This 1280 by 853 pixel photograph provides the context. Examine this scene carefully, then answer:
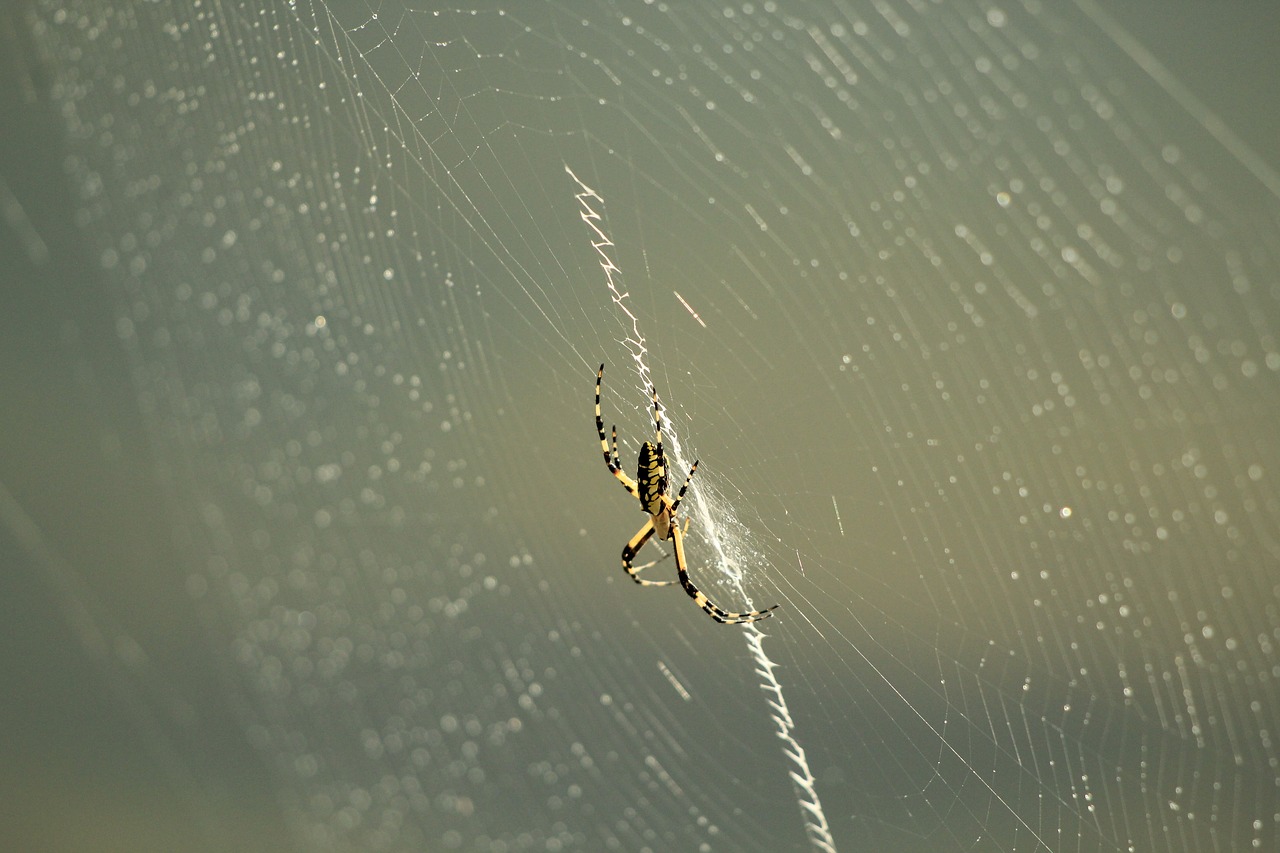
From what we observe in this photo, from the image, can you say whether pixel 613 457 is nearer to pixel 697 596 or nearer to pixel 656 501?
pixel 656 501

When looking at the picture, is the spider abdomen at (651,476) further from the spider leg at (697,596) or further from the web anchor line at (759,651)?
the spider leg at (697,596)

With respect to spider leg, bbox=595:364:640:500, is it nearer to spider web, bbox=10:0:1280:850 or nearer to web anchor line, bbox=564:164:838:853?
spider web, bbox=10:0:1280:850

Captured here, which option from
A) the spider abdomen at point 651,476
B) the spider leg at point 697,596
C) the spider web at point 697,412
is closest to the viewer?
the spider web at point 697,412

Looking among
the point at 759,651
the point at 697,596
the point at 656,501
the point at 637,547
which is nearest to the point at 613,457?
the point at 656,501

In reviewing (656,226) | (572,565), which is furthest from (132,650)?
(656,226)

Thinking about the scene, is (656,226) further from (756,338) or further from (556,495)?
(556,495)

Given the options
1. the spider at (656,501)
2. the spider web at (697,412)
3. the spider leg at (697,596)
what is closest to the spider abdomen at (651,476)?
the spider at (656,501)

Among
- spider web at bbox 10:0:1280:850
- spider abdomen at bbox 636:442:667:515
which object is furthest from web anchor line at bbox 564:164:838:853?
spider abdomen at bbox 636:442:667:515
